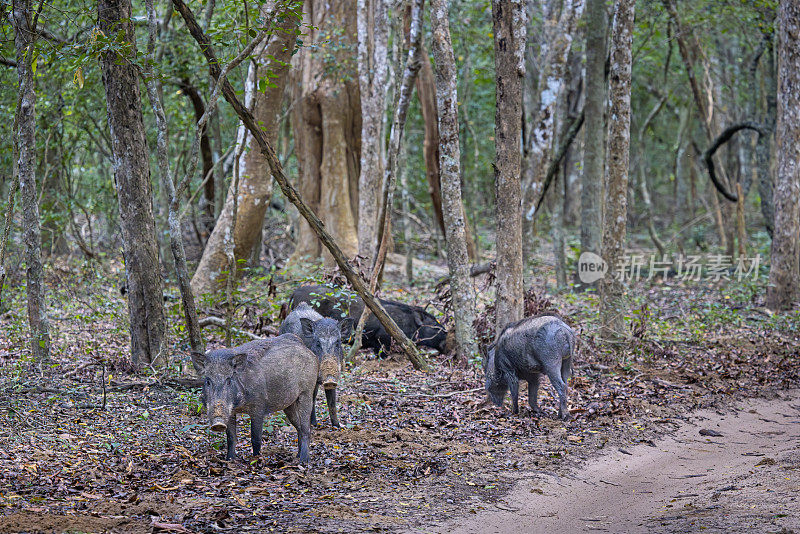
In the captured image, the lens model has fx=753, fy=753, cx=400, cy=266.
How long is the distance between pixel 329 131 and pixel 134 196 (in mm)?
7564

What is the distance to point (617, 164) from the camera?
10.7 m

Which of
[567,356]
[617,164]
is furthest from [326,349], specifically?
[617,164]

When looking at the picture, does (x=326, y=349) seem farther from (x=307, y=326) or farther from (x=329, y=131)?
(x=329, y=131)

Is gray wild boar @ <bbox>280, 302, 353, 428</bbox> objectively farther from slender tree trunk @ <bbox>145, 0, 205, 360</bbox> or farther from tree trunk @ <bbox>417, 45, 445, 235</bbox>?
tree trunk @ <bbox>417, 45, 445, 235</bbox>

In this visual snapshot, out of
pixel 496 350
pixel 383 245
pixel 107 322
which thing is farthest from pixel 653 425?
pixel 107 322

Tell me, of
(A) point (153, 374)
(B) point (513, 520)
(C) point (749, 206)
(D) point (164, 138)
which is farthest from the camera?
(C) point (749, 206)

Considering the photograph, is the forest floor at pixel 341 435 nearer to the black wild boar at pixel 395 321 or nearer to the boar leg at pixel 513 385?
the boar leg at pixel 513 385

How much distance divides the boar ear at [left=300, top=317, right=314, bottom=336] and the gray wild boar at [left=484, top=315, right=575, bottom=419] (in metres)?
2.08

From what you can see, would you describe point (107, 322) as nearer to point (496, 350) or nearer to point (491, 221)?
point (496, 350)

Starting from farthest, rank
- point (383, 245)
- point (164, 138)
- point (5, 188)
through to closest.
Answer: point (5, 188) → point (383, 245) → point (164, 138)

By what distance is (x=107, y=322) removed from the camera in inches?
443

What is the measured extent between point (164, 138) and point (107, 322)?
4.59 metres

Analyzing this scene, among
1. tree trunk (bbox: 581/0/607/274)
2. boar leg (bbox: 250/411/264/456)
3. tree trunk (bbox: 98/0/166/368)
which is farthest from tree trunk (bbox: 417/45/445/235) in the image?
boar leg (bbox: 250/411/264/456)

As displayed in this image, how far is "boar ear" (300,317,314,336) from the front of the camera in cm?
739
